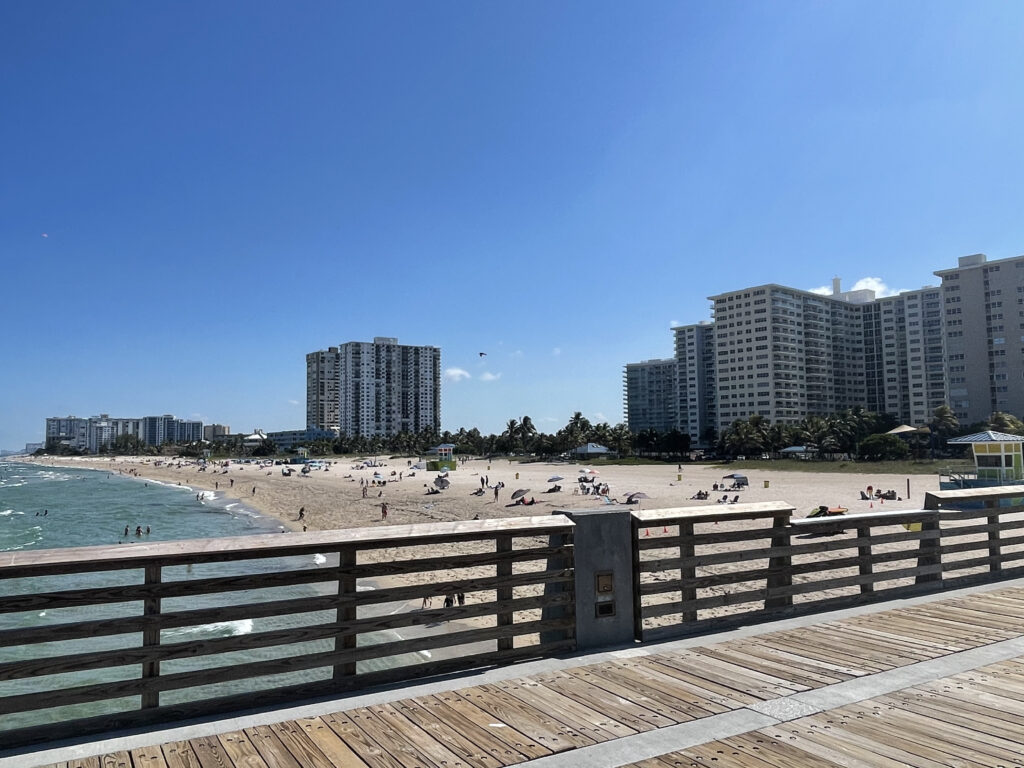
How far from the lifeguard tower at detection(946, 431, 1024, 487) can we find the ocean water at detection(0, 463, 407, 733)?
2645cm

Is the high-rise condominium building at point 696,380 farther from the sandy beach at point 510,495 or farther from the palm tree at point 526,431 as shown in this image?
the sandy beach at point 510,495

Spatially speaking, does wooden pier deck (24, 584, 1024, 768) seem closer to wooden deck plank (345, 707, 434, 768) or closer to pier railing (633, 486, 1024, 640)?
wooden deck plank (345, 707, 434, 768)

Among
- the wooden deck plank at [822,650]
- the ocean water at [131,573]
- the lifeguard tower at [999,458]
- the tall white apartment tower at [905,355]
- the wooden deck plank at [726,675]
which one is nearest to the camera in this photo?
the wooden deck plank at [726,675]

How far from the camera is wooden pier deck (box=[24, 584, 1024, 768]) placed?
3.50m

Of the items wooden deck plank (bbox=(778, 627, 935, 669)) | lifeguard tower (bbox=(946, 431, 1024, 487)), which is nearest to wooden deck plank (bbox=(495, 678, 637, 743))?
wooden deck plank (bbox=(778, 627, 935, 669))

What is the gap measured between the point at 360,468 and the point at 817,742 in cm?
11739

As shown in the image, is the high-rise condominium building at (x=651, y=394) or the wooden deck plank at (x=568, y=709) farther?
the high-rise condominium building at (x=651, y=394)

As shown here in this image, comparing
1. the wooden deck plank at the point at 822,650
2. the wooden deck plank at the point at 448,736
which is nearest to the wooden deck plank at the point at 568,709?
the wooden deck plank at the point at 448,736

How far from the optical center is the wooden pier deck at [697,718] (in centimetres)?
350

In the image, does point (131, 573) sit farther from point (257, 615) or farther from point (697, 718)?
point (697, 718)

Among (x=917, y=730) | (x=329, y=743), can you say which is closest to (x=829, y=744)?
(x=917, y=730)

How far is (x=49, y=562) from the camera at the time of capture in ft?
12.3

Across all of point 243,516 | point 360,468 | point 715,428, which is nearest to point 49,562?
point 243,516

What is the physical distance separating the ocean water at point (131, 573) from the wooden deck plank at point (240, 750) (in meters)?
2.31
